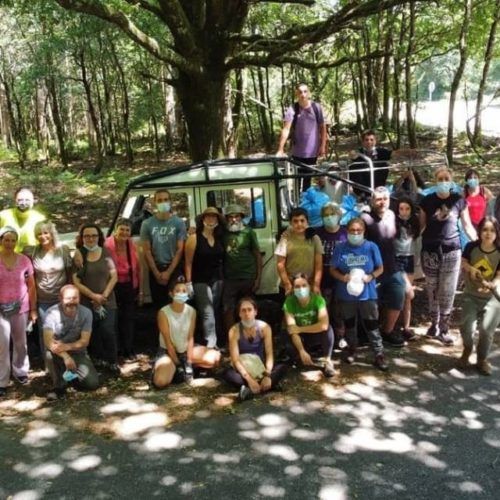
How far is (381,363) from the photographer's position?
243 inches

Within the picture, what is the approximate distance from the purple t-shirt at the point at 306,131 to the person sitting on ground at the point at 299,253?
6.70ft

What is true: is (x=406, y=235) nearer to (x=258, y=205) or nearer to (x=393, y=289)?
(x=393, y=289)

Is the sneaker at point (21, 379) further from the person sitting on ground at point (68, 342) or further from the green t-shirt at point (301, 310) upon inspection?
the green t-shirt at point (301, 310)

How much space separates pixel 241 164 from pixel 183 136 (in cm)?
2025

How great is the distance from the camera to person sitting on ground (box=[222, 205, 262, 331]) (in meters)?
6.35

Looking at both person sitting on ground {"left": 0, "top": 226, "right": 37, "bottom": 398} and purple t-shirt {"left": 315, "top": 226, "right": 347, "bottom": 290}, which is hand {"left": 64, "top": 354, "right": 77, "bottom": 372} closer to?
person sitting on ground {"left": 0, "top": 226, "right": 37, "bottom": 398}

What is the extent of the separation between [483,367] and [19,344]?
485cm

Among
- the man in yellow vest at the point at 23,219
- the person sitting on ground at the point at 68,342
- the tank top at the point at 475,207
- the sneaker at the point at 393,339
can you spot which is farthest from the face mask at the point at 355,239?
the man in yellow vest at the point at 23,219

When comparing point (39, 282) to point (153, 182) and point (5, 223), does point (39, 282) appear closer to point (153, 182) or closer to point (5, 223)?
point (5, 223)

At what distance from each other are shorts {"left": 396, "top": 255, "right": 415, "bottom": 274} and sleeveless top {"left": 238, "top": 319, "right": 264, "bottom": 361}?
1.82 metres

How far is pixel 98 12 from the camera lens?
7.86 metres

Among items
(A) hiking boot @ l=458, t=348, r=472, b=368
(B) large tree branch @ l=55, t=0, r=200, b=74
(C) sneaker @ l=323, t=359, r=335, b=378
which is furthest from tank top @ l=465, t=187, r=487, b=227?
(B) large tree branch @ l=55, t=0, r=200, b=74

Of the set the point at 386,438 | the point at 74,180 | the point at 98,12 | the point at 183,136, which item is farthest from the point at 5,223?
the point at 183,136

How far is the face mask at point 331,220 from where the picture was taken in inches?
252
